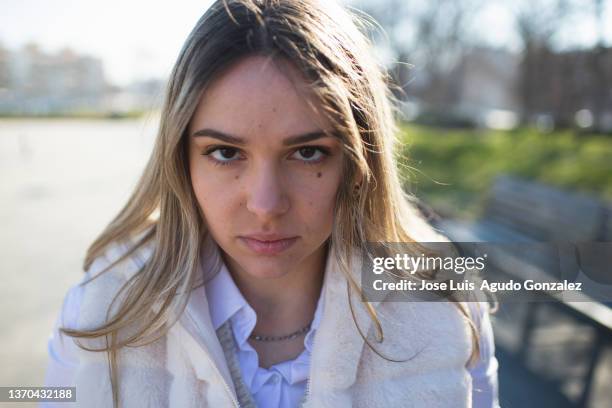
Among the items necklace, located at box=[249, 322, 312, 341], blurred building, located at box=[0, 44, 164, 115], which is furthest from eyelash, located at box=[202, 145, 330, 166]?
blurred building, located at box=[0, 44, 164, 115]

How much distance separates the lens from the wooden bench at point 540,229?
2.70m

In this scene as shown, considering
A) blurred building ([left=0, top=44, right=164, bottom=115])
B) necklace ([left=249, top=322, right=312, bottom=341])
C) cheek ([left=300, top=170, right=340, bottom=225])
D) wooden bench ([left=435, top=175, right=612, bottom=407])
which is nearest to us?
cheek ([left=300, top=170, right=340, bottom=225])

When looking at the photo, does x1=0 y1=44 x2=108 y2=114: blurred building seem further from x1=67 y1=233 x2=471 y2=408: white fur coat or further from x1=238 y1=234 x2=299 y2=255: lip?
x1=238 y1=234 x2=299 y2=255: lip

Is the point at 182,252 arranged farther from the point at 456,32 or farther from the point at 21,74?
the point at 456,32

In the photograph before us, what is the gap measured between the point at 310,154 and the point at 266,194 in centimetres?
19

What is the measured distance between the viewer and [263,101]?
1.26 m

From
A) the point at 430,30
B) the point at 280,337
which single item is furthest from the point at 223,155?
the point at 430,30

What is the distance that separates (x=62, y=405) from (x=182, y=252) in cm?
57

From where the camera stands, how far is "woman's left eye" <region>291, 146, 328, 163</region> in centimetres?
136

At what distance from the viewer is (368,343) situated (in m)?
1.48

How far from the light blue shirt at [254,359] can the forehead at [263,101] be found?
1.94 feet

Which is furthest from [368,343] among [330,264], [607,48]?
[607,48]

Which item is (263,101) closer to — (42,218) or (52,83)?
(42,218)

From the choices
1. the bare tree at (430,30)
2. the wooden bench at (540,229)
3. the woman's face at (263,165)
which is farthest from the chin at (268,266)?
the bare tree at (430,30)
